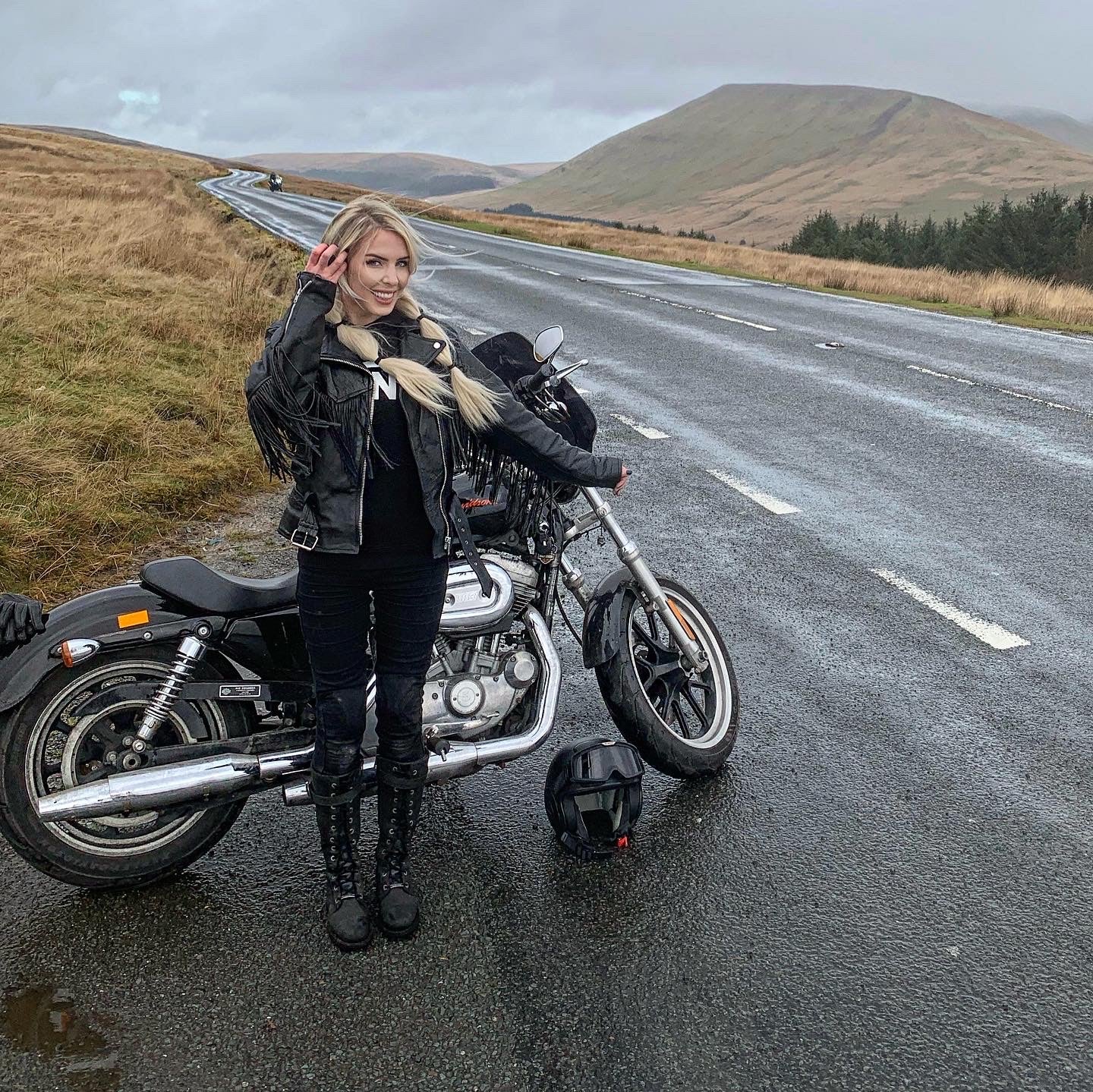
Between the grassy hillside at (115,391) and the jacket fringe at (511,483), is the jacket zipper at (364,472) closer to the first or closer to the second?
the jacket fringe at (511,483)

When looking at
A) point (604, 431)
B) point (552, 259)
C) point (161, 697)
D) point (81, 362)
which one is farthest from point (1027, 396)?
point (552, 259)

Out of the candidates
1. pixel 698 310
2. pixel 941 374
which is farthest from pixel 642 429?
pixel 698 310

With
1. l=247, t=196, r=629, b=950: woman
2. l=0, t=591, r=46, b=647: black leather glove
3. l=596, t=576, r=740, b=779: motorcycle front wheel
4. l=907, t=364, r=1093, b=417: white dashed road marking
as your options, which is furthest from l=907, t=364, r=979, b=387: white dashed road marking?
l=0, t=591, r=46, b=647: black leather glove

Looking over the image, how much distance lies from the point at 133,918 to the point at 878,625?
379cm

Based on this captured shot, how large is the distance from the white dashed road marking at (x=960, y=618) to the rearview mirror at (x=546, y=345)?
9.89 ft

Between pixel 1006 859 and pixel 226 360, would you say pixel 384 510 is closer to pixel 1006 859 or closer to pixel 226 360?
pixel 1006 859

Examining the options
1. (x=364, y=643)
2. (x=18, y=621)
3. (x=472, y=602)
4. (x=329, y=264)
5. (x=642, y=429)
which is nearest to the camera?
(x=329, y=264)

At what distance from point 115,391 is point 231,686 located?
20.3 feet

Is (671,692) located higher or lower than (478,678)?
lower

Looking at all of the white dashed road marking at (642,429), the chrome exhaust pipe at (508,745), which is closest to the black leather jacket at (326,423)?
the chrome exhaust pipe at (508,745)

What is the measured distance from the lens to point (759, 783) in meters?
3.96

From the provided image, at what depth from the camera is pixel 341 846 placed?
321 cm

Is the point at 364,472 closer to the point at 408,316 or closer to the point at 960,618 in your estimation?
the point at 408,316

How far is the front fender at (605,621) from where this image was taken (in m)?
3.77
